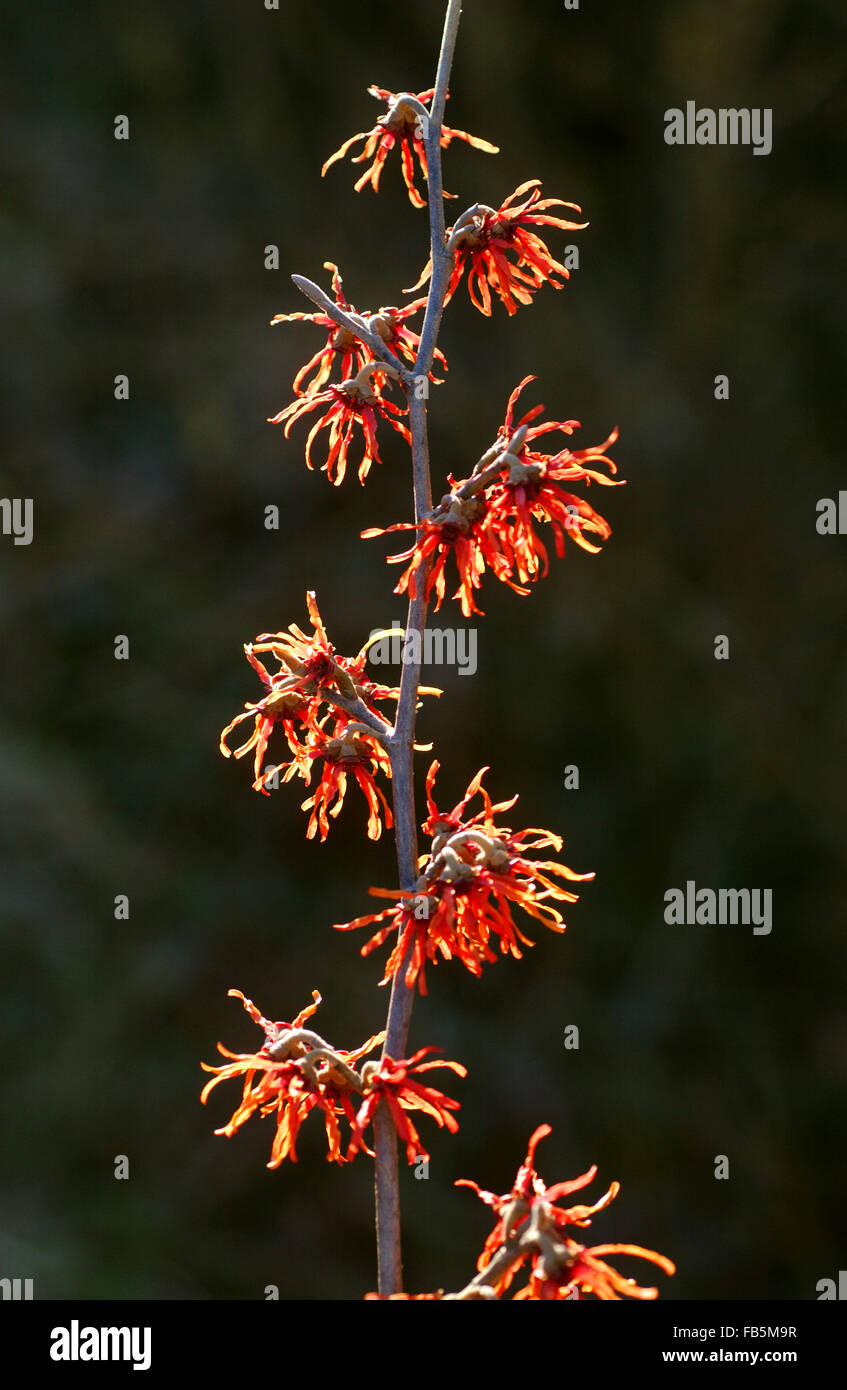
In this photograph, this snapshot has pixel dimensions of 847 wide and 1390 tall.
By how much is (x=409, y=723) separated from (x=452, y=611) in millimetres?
2203

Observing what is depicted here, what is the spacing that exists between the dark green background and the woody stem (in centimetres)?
219

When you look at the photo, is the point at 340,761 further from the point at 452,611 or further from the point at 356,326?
the point at 452,611

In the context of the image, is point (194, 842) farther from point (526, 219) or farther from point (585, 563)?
point (526, 219)

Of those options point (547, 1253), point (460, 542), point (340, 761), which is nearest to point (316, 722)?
point (340, 761)

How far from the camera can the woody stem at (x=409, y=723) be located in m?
1.01

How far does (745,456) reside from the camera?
11.3 feet

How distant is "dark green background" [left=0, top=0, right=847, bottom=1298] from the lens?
318 centimetres

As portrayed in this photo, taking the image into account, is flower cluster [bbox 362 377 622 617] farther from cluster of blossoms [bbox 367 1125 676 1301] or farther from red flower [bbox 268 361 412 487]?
cluster of blossoms [bbox 367 1125 676 1301]

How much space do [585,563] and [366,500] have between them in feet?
1.94

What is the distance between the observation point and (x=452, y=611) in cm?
324

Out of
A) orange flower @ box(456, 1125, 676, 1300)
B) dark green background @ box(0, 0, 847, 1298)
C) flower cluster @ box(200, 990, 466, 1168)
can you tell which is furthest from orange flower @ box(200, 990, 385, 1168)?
dark green background @ box(0, 0, 847, 1298)

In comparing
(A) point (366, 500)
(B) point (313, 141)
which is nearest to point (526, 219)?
(A) point (366, 500)

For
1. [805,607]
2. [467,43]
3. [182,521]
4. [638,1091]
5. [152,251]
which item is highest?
[467,43]
